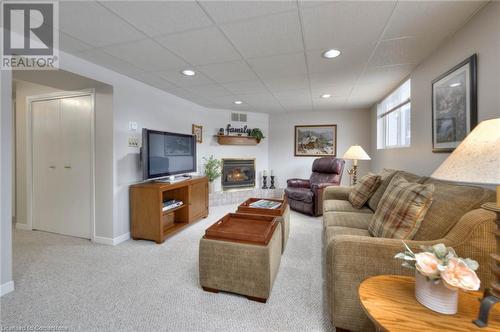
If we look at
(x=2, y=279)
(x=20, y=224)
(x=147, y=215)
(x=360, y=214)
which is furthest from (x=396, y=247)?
(x=20, y=224)

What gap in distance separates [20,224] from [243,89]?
152 inches

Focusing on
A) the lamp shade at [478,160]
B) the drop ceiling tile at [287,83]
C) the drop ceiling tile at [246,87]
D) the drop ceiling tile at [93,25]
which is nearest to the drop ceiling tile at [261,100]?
the drop ceiling tile at [246,87]

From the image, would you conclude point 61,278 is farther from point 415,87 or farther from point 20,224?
point 415,87

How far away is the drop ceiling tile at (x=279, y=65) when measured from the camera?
2.27 meters

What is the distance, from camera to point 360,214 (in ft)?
7.72

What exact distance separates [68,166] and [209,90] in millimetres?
2218

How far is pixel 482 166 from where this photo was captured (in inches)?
29.9

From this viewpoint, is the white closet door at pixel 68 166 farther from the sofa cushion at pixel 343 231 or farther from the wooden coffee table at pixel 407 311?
the wooden coffee table at pixel 407 311

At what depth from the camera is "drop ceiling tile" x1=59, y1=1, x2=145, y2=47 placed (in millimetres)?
1502

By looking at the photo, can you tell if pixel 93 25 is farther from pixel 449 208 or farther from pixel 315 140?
pixel 315 140

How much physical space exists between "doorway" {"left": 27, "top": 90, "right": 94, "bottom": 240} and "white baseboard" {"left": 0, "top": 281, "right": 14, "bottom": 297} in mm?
1051

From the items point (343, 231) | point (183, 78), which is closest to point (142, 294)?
point (343, 231)

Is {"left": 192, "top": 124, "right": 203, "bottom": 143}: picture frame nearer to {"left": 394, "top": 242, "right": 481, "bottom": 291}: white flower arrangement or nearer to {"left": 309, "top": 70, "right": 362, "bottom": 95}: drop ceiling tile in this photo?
{"left": 309, "top": 70, "right": 362, "bottom": 95}: drop ceiling tile

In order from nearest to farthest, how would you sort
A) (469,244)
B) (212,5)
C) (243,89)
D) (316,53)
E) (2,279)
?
(469,244) → (212,5) → (2,279) → (316,53) → (243,89)
